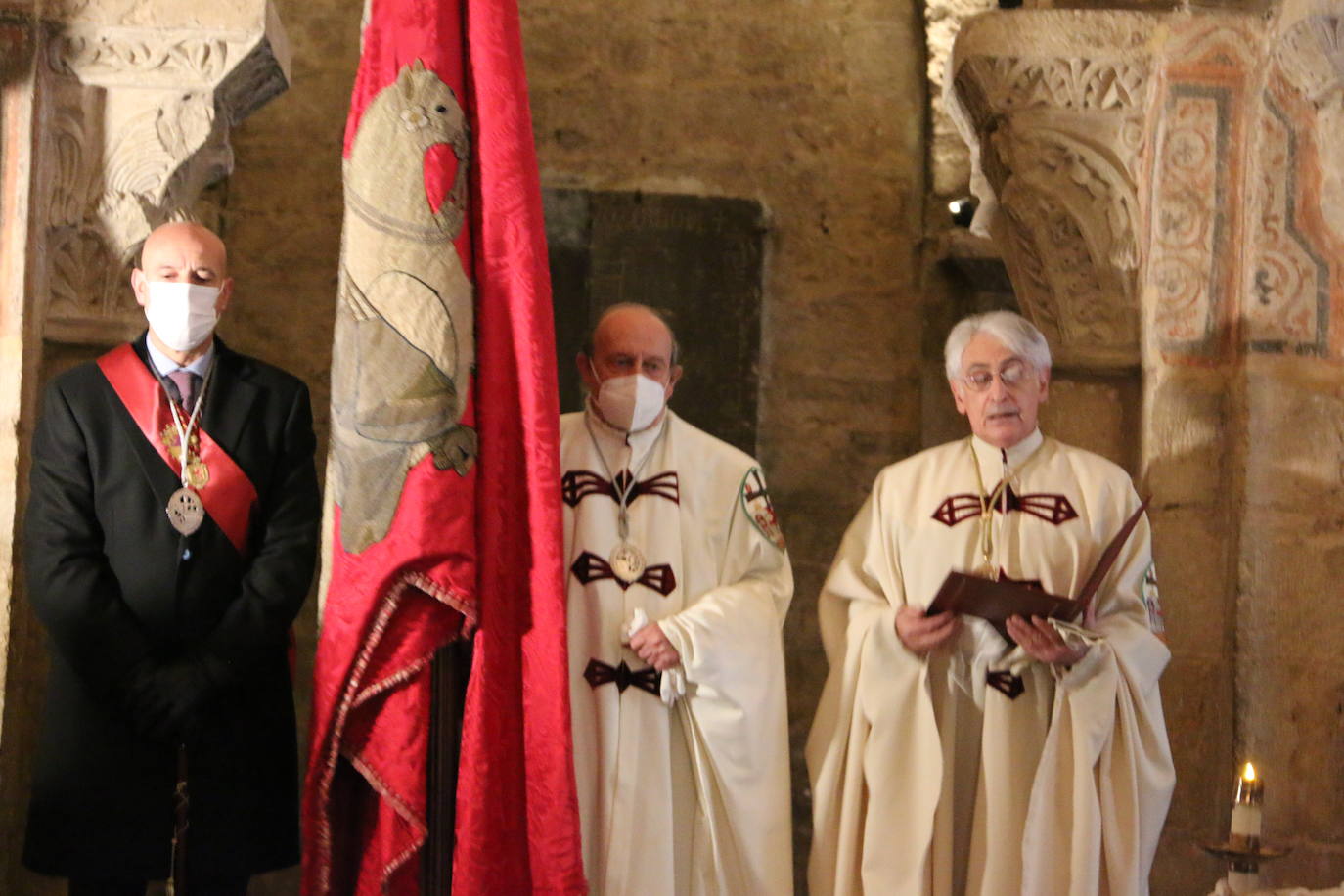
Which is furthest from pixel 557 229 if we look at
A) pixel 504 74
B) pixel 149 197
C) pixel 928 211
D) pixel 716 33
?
pixel 504 74

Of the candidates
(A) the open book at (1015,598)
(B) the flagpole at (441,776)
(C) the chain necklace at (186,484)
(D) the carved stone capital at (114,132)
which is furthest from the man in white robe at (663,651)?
(D) the carved stone capital at (114,132)

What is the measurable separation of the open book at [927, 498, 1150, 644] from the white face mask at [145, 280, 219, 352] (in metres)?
1.67

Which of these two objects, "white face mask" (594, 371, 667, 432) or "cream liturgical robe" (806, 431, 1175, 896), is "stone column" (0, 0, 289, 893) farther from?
"cream liturgical robe" (806, 431, 1175, 896)

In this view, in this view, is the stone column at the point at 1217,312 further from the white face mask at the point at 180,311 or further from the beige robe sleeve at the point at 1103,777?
the white face mask at the point at 180,311

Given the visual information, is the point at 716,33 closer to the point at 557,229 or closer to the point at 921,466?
the point at 557,229

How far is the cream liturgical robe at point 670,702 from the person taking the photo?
357cm

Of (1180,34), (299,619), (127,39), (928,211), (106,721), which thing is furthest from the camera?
(928,211)

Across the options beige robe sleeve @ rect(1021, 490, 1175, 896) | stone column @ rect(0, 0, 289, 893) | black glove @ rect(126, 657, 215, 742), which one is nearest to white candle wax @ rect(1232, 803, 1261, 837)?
beige robe sleeve @ rect(1021, 490, 1175, 896)

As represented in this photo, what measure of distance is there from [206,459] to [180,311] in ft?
1.04

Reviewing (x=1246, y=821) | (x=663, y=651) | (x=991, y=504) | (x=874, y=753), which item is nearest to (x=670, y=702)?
(x=663, y=651)

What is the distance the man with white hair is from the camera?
3611mm

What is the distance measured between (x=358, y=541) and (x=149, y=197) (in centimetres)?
165

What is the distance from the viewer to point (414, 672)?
3018 millimetres

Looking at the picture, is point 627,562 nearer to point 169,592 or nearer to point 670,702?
point 670,702
